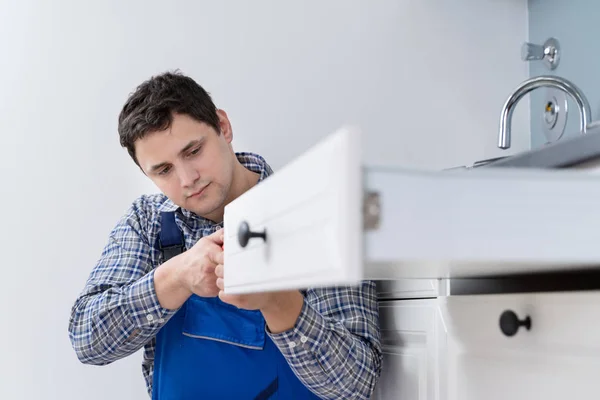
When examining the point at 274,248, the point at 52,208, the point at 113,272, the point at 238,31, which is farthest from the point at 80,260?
the point at 274,248

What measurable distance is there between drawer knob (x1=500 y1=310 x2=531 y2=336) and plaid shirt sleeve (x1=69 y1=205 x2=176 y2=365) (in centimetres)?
62

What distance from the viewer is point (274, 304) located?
3.12 ft

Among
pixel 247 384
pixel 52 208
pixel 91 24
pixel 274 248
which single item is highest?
pixel 91 24

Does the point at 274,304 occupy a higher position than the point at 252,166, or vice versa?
the point at 252,166

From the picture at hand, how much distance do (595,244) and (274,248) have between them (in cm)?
22

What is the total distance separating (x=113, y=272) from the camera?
55.1 inches

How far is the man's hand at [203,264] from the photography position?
0.90m

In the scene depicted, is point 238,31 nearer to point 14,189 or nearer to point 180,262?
point 14,189

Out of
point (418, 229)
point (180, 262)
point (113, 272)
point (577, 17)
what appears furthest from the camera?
point (577, 17)

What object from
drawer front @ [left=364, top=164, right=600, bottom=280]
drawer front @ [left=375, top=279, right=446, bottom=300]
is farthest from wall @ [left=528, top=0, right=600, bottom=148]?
drawer front @ [left=364, top=164, right=600, bottom=280]

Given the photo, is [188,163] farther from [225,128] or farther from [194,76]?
[194,76]

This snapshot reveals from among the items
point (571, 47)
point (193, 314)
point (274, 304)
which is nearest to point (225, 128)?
point (193, 314)

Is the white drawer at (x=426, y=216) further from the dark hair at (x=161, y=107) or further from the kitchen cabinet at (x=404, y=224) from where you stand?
the dark hair at (x=161, y=107)

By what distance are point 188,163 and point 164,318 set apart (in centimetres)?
28
